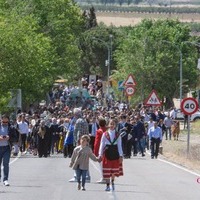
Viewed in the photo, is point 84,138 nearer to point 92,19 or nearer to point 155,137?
point 155,137

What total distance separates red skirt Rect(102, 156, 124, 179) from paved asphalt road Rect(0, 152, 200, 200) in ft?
1.37

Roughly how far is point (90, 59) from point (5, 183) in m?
Answer: 118

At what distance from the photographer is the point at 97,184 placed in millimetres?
28547

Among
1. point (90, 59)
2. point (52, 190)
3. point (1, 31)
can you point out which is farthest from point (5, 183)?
point (90, 59)

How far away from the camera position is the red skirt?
2639 centimetres

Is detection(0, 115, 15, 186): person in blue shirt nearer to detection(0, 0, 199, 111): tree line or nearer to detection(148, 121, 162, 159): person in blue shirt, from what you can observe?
detection(148, 121, 162, 159): person in blue shirt

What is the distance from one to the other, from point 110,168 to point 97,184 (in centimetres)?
220

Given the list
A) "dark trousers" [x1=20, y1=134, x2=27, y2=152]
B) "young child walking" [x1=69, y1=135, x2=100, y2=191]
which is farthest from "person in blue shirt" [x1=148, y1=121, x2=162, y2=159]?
"young child walking" [x1=69, y1=135, x2=100, y2=191]

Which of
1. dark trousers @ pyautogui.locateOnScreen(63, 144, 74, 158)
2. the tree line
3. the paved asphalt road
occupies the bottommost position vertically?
the paved asphalt road

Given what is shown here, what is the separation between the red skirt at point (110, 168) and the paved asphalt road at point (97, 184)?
417 mm

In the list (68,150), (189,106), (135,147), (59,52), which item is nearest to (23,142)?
(135,147)

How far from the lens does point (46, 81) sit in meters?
71.6

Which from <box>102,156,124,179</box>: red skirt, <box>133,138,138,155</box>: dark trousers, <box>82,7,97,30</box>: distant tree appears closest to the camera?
→ <box>102,156,124,179</box>: red skirt

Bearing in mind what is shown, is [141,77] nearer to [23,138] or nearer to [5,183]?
[23,138]
